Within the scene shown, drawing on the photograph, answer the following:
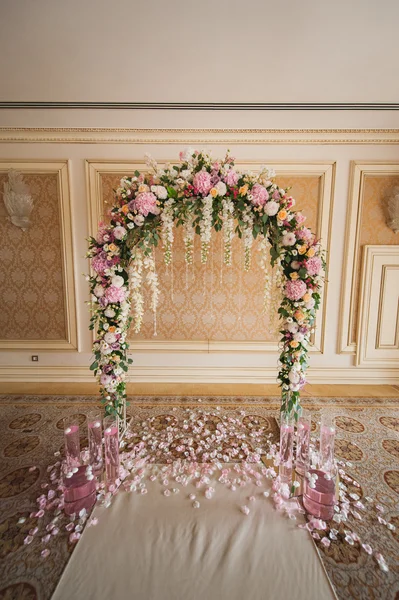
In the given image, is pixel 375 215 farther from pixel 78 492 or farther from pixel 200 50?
pixel 78 492

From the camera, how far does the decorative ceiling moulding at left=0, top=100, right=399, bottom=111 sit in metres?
3.02

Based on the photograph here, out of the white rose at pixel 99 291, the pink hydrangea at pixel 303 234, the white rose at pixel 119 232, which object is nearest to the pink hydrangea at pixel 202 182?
the white rose at pixel 119 232

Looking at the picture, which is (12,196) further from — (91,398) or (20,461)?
(20,461)

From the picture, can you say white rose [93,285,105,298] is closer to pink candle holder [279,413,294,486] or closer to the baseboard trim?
pink candle holder [279,413,294,486]

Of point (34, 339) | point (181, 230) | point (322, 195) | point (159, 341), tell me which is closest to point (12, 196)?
point (34, 339)

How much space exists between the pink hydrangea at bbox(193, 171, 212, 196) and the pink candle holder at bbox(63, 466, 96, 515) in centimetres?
200

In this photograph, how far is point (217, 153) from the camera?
11.4ft

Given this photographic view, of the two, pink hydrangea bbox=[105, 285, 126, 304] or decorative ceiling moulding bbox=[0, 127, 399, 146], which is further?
decorative ceiling moulding bbox=[0, 127, 399, 146]

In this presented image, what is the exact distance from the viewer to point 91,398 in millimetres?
3383

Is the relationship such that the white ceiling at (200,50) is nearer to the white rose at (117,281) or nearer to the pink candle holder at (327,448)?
the white rose at (117,281)

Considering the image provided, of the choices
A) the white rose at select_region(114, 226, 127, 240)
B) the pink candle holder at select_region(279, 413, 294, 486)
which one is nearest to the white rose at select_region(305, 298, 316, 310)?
the pink candle holder at select_region(279, 413, 294, 486)

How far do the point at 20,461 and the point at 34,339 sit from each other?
5.76 feet

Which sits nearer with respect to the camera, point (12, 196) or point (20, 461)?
point (20, 461)

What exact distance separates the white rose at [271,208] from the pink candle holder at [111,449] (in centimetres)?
179
